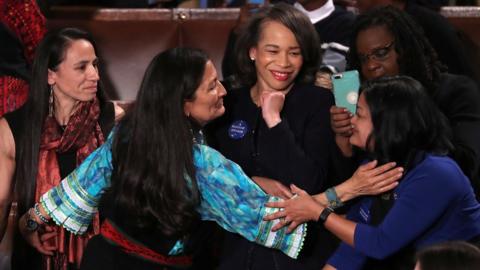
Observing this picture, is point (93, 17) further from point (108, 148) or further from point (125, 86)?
point (108, 148)

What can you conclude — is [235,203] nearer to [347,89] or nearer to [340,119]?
[340,119]

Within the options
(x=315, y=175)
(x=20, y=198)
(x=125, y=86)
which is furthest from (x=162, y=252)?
(x=125, y=86)

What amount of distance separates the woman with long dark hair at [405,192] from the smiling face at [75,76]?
0.95 m

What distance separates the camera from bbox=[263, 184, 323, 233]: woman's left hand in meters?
2.75

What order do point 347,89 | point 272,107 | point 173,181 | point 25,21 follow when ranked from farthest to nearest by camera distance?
point 25,21 → point 347,89 → point 272,107 → point 173,181

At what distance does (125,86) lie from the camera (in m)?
4.62

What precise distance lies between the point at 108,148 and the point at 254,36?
620 millimetres

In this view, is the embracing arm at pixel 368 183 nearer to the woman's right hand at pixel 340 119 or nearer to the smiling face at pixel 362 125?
the smiling face at pixel 362 125

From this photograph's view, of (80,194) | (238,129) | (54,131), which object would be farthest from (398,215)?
(54,131)

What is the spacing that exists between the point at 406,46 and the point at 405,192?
32.1 inches

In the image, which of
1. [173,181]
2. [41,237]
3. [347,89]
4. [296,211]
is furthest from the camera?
[41,237]

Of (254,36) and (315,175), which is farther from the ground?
(254,36)

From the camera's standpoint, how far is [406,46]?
132 inches

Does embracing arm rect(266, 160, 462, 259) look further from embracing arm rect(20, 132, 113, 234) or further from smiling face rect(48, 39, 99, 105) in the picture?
smiling face rect(48, 39, 99, 105)
